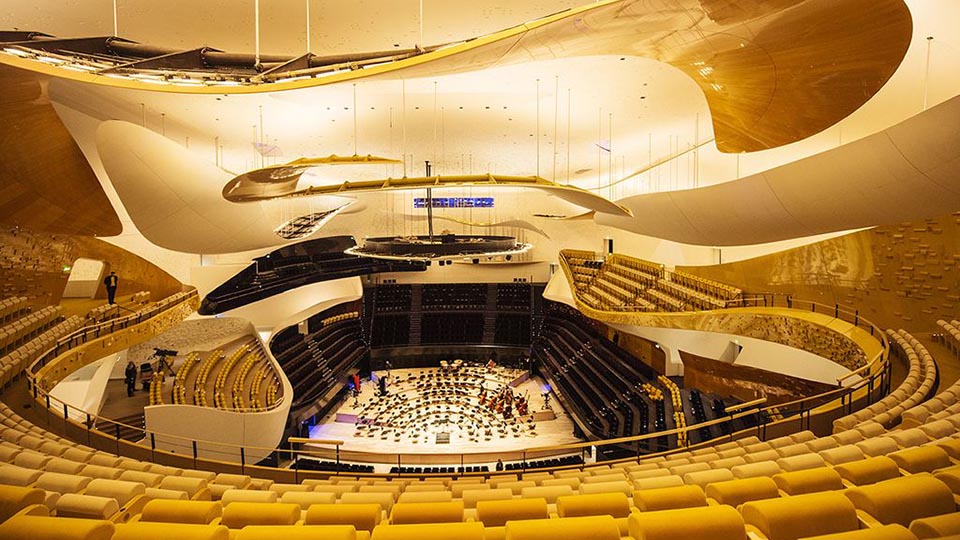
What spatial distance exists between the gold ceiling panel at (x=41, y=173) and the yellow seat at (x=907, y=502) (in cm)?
772

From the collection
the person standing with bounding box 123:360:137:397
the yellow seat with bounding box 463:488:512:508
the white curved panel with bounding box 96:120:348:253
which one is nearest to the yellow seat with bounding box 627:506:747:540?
the yellow seat with bounding box 463:488:512:508

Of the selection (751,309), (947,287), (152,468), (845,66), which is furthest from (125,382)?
(947,287)

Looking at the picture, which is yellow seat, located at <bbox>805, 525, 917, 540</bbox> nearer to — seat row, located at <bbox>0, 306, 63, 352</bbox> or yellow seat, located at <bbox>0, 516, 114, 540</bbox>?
yellow seat, located at <bbox>0, 516, 114, 540</bbox>

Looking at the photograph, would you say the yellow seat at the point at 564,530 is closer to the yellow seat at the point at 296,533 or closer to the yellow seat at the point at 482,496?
the yellow seat at the point at 296,533

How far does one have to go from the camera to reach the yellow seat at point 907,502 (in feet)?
7.79

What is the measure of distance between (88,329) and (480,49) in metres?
9.37

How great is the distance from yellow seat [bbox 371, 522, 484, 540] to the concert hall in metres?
0.02

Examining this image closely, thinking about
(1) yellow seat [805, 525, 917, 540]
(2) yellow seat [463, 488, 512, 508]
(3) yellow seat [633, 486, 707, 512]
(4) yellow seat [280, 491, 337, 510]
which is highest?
(1) yellow seat [805, 525, 917, 540]

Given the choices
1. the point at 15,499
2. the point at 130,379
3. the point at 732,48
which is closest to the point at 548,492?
the point at 15,499

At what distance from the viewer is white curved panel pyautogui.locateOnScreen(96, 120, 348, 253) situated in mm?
6504

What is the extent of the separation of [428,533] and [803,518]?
1.81 m

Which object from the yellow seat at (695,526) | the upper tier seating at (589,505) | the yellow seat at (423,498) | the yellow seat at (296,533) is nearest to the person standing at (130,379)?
the upper tier seating at (589,505)

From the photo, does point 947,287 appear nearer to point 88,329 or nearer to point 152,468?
point 152,468

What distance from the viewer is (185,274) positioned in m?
14.9
